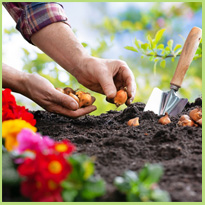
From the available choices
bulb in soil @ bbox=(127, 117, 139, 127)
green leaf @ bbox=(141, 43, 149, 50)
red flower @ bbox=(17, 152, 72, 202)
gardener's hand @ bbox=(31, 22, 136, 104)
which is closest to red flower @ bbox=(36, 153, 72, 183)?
red flower @ bbox=(17, 152, 72, 202)

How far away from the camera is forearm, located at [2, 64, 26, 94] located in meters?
1.51

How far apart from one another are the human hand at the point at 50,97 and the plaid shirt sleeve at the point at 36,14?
0.39 m

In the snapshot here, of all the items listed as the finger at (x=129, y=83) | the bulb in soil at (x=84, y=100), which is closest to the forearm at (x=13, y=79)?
the bulb in soil at (x=84, y=100)

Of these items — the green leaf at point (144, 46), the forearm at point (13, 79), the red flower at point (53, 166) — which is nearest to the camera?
the red flower at point (53, 166)

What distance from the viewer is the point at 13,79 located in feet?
5.06

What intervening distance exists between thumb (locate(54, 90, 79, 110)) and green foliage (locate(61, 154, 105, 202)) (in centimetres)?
87

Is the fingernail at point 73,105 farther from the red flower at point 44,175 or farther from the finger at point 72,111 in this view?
the red flower at point 44,175

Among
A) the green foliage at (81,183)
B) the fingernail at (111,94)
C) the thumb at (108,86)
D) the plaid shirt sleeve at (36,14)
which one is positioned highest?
the plaid shirt sleeve at (36,14)

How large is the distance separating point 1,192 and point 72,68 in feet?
3.98

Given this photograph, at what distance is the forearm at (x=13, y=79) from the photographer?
1513mm

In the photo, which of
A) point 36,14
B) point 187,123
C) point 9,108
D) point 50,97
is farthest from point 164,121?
point 36,14

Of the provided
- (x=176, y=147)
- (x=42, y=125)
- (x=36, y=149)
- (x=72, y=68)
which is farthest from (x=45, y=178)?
(x=72, y=68)

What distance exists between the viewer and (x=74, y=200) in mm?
700

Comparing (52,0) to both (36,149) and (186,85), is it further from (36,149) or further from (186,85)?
(186,85)
